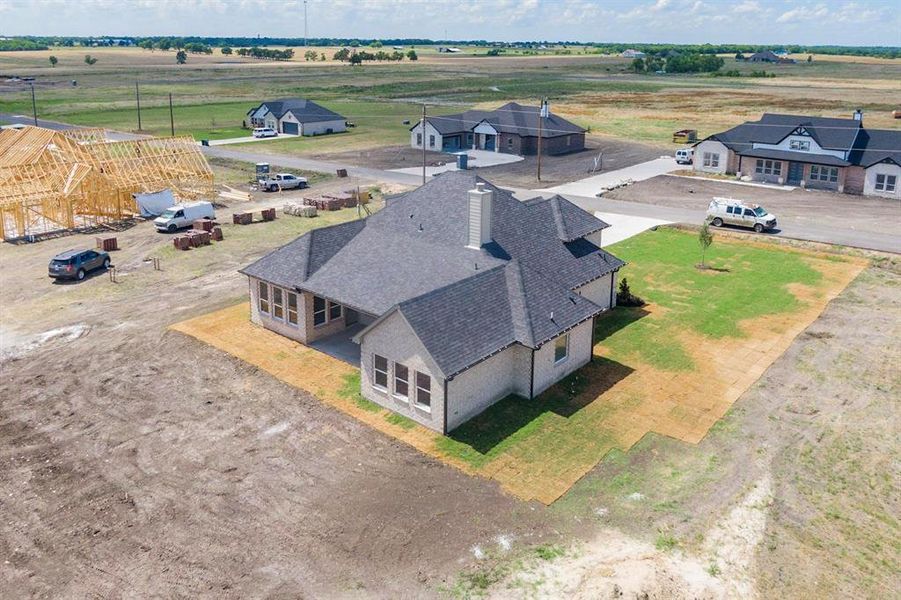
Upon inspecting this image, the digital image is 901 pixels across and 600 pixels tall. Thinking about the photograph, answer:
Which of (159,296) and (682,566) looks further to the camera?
(159,296)

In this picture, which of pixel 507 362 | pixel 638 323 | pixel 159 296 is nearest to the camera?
pixel 507 362

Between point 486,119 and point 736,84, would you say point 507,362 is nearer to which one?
point 486,119

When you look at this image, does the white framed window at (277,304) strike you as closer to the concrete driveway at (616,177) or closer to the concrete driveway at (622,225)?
the concrete driveway at (622,225)

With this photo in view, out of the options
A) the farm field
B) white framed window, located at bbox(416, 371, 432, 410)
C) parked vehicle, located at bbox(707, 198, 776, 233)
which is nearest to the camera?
white framed window, located at bbox(416, 371, 432, 410)

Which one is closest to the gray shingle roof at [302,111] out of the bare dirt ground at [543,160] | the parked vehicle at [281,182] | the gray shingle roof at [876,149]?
the bare dirt ground at [543,160]

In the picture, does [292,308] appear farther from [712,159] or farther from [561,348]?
[712,159]

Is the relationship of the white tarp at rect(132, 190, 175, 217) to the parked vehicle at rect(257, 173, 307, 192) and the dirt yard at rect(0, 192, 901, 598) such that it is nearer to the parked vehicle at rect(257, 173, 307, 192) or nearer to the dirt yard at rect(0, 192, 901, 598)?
the parked vehicle at rect(257, 173, 307, 192)

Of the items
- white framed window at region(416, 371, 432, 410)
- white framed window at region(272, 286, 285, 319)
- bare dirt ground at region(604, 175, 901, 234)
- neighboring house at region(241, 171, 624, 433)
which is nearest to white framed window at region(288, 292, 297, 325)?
neighboring house at region(241, 171, 624, 433)

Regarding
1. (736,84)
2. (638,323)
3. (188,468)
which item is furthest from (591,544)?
(736,84)
